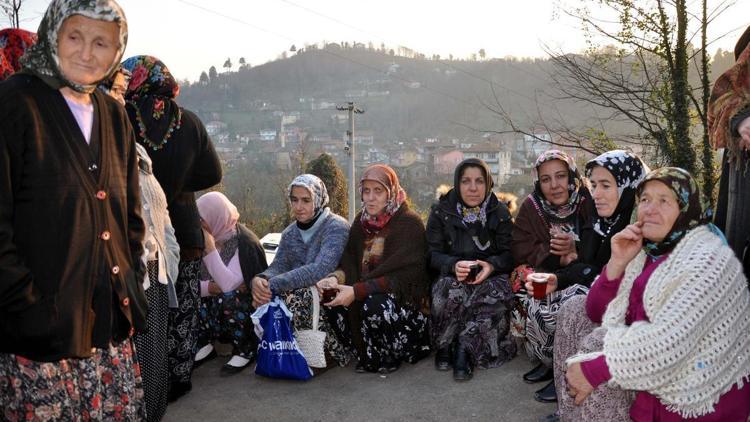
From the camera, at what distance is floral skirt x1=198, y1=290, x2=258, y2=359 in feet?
14.0

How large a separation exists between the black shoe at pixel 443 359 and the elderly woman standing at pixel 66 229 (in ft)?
7.10

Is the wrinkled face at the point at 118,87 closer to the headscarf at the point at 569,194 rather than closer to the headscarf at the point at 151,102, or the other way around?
the headscarf at the point at 151,102

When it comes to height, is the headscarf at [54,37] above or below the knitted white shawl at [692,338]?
above

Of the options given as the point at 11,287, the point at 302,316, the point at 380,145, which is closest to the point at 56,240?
the point at 11,287

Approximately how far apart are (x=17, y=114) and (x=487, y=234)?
2.97 m

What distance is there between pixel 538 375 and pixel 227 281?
85.0 inches

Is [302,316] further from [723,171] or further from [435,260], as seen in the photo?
[723,171]

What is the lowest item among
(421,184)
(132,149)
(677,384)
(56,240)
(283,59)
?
(421,184)

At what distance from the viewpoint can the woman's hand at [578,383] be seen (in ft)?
7.84

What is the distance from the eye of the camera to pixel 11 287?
193cm

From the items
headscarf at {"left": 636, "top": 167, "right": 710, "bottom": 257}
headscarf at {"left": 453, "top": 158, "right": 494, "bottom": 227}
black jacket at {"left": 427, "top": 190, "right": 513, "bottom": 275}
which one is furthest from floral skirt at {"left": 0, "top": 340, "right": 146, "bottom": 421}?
headscarf at {"left": 453, "top": 158, "right": 494, "bottom": 227}

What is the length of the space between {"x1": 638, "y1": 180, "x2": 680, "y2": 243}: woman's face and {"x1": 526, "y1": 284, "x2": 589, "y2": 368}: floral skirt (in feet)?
3.72

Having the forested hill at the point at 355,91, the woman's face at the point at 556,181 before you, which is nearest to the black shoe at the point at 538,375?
the woman's face at the point at 556,181

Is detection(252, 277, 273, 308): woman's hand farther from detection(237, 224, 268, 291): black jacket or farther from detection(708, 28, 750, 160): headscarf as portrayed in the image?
detection(708, 28, 750, 160): headscarf
